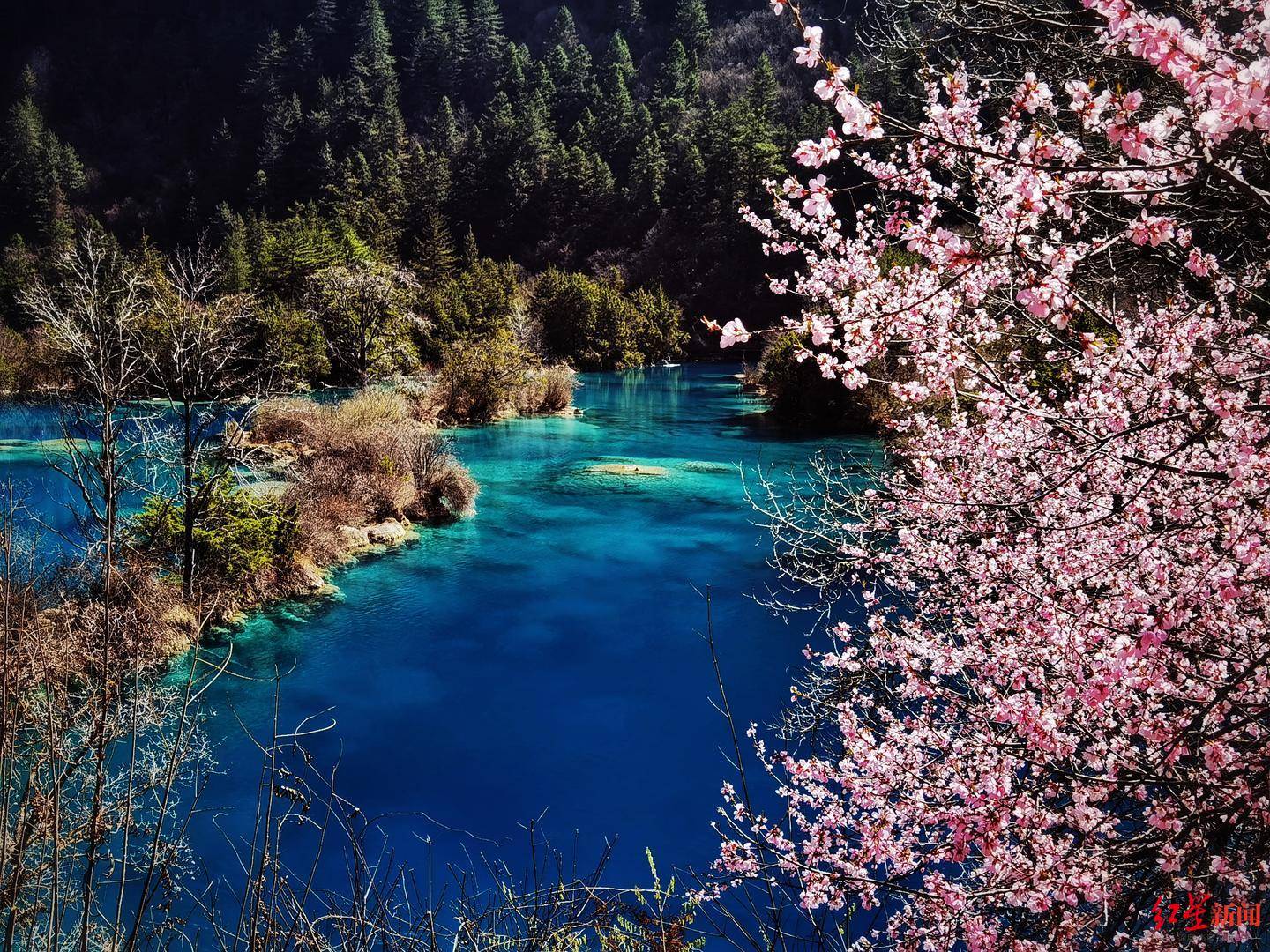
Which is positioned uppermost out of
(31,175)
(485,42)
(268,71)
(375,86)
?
(485,42)

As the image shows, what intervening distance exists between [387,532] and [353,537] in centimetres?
68

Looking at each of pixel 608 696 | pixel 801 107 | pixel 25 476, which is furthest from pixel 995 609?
pixel 801 107

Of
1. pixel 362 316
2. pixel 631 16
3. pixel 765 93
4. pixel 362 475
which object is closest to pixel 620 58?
pixel 631 16

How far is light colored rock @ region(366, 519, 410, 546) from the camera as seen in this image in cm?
1378

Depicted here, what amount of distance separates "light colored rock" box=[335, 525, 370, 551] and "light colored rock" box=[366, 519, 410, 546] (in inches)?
4.1

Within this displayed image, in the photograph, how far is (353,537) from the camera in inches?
528

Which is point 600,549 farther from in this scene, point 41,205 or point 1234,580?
point 41,205

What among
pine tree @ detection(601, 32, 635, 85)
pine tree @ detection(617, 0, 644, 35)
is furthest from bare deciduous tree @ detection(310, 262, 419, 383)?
pine tree @ detection(617, 0, 644, 35)

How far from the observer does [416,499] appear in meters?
15.3

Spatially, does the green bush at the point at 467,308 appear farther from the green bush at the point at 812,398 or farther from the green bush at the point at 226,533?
the green bush at the point at 226,533

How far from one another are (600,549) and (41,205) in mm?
66447

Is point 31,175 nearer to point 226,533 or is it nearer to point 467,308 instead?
point 467,308

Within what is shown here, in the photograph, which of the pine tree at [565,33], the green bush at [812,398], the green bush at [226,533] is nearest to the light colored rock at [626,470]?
the green bush at [812,398]

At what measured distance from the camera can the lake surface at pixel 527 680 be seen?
23.4 ft
